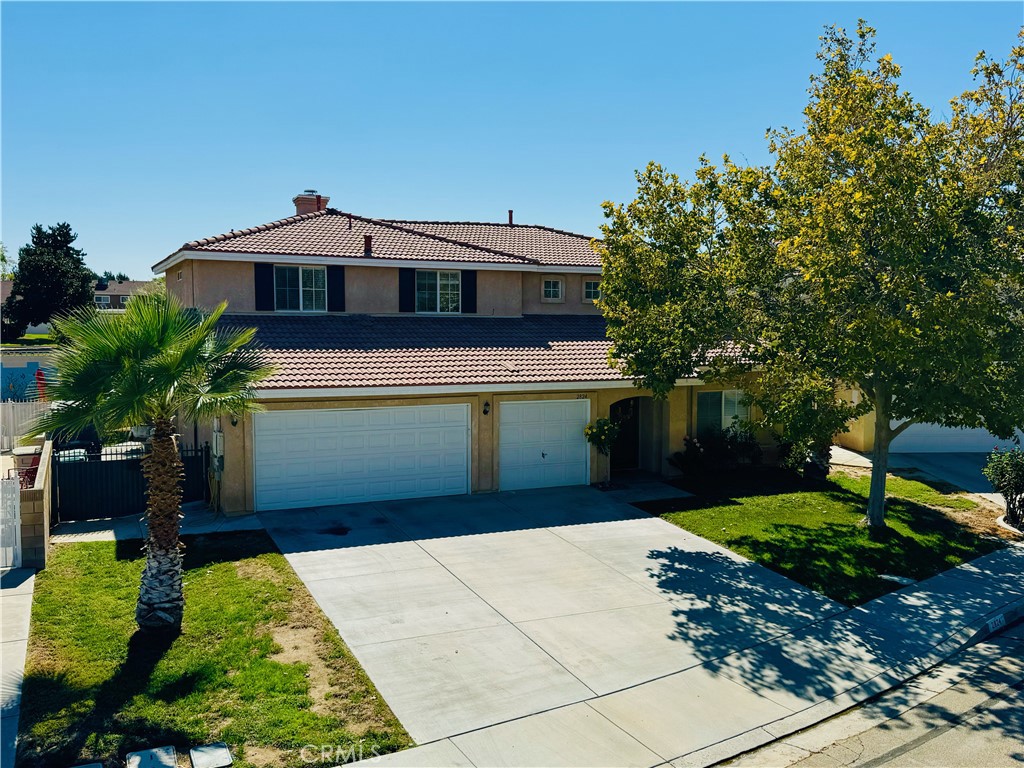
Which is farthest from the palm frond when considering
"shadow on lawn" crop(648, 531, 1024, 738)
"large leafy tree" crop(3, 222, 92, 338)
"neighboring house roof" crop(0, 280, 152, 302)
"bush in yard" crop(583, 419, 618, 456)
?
"neighboring house roof" crop(0, 280, 152, 302)

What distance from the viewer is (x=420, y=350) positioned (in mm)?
18812

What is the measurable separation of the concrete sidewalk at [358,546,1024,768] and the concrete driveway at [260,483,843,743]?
295mm

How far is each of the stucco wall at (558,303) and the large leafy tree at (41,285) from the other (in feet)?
129

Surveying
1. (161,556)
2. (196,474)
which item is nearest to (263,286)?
(196,474)

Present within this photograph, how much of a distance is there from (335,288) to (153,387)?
433 inches

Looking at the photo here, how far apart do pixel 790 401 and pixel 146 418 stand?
1069cm

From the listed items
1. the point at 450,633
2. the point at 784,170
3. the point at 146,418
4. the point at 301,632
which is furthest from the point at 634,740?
the point at 784,170

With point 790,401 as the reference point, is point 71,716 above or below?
below

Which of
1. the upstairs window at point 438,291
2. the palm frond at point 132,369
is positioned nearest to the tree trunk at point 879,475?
the upstairs window at point 438,291

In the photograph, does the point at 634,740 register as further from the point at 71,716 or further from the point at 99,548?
the point at 99,548

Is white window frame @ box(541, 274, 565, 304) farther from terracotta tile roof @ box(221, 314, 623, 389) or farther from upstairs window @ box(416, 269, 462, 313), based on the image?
upstairs window @ box(416, 269, 462, 313)

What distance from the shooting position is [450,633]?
10594 millimetres

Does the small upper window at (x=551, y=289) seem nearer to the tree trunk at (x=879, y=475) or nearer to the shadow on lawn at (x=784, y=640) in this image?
the tree trunk at (x=879, y=475)

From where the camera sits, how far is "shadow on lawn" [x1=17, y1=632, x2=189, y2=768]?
7.32m
